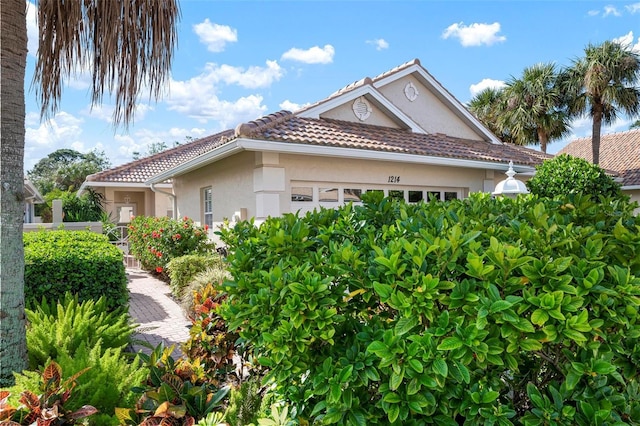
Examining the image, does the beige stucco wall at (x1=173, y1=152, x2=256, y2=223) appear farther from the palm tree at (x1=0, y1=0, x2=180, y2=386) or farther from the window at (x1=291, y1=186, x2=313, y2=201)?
the palm tree at (x1=0, y1=0, x2=180, y2=386)

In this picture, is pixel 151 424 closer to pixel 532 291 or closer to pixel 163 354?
pixel 163 354

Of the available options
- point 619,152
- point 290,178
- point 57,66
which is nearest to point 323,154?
point 290,178

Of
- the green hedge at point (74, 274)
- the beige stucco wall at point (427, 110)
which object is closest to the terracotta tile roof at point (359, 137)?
the beige stucco wall at point (427, 110)

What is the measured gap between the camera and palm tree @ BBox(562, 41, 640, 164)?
1861cm

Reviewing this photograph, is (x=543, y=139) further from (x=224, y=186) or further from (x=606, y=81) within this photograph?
(x=224, y=186)

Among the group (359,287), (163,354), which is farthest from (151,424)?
(359,287)

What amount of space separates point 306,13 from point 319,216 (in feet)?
26.9

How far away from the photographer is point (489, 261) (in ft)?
7.17

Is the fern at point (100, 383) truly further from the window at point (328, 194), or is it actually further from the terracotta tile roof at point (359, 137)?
the window at point (328, 194)

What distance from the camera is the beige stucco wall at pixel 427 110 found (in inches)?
555

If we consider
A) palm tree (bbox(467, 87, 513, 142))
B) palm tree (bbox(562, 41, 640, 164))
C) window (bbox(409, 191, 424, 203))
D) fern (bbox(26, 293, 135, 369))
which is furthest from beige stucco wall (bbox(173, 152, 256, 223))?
palm tree (bbox(467, 87, 513, 142))

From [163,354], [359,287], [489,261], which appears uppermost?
[489,261]

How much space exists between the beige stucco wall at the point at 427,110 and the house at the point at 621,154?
32.7ft

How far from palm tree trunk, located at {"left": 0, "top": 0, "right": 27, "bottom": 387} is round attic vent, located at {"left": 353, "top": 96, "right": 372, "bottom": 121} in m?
9.54
